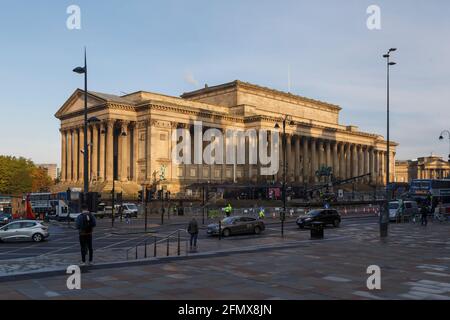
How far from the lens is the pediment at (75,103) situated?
288ft

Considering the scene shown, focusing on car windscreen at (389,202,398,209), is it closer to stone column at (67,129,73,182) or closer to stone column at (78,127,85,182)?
stone column at (78,127,85,182)

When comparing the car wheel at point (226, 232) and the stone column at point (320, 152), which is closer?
the car wheel at point (226, 232)

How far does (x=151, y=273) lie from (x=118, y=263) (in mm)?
2969

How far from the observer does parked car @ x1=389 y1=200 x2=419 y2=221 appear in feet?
166

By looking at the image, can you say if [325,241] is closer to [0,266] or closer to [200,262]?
[200,262]

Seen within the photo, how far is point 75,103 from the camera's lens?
311ft

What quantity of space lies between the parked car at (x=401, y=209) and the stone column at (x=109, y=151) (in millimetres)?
49535

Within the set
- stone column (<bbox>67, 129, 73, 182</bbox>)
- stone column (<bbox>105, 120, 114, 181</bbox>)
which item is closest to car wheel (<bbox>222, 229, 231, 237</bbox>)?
stone column (<bbox>105, 120, 114, 181</bbox>)

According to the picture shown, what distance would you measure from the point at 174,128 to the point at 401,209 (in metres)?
48.3

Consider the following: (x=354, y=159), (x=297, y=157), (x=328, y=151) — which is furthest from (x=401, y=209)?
(x=354, y=159)

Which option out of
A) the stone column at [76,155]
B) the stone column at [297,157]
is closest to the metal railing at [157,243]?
the stone column at [76,155]

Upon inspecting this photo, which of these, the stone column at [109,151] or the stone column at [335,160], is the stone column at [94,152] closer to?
the stone column at [109,151]

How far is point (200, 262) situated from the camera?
20.5m

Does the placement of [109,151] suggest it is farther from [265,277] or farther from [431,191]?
[265,277]
